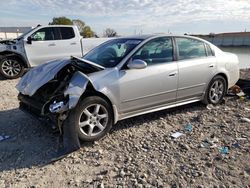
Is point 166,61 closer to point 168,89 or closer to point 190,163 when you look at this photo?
point 168,89

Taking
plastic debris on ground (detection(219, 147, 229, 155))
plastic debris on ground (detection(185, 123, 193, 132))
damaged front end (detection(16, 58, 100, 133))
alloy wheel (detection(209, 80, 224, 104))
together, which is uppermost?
damaged front end (detection(16, 58, 100, 133))

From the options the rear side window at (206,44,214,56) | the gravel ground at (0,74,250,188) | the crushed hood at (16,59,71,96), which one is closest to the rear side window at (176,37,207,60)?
the rear side window at (206,44,214,56)

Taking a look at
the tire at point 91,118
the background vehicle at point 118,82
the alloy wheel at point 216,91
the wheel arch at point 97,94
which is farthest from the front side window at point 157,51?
the alloy wheel at point 216,91

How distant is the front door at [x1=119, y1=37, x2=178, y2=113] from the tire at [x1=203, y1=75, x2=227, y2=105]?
3.52 feet

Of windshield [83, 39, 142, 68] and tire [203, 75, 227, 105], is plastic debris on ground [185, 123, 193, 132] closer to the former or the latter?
tire [203, 75, 227, 105]

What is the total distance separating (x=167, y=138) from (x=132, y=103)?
0.81 m

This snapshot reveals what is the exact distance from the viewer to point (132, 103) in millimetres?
4270

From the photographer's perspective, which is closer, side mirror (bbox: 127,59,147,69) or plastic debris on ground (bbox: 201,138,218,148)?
plastic debris on ground (bbox: 201,138,218,148)

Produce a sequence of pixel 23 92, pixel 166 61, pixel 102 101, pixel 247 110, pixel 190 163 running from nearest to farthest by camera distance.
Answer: pixel 190 163 < pixel 102 101 < pixel 23 92 < pixel 166 61 < pixel 247 110

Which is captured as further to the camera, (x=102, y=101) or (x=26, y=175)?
(x=102, y=101)

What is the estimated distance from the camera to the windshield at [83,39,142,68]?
431 centimetres

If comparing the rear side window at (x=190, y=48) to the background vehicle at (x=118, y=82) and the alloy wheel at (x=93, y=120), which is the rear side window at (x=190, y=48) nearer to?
the background vehicle at (x=118, y=82)

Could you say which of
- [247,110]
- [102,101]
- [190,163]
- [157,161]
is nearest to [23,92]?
[102,101]

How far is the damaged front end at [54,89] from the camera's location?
3.57 meters
